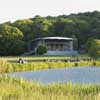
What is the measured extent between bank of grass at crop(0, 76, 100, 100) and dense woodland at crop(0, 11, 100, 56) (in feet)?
229

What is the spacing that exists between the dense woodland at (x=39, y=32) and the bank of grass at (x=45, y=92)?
69938 millimetres

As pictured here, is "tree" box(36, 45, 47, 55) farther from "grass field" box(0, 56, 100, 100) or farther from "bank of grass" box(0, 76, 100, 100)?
"bank of grass" box(0, 76, 100, 100)

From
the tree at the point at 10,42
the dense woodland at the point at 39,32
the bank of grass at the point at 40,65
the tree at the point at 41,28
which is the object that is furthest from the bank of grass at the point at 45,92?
the tree at the point at 41,28

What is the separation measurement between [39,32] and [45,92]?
87532mm

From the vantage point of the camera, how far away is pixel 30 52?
3620 inches

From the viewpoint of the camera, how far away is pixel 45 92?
448 inches

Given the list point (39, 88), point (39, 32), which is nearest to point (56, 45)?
point (39, 32)

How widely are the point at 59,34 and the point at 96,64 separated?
1904 inches

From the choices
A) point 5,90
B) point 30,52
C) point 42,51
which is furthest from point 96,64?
point 5,90

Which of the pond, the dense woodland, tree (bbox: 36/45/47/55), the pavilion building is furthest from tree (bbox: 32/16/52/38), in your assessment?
the pond

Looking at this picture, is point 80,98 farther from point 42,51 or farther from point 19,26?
point 19,26

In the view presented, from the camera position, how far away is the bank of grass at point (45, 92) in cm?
940

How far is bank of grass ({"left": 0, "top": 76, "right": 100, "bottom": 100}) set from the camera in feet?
30.8

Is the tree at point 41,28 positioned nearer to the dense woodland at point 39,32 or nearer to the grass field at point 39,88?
the dense woodland at point 39,32
